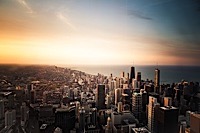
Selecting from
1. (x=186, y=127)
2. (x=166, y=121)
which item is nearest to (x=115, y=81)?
(x=166, y=121)

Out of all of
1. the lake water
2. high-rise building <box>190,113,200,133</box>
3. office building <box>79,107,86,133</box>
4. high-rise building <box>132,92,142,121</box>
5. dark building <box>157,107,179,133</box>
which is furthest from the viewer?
the lake water

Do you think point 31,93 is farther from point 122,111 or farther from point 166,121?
point 166,121

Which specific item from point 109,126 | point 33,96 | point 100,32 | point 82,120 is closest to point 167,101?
point 109,126

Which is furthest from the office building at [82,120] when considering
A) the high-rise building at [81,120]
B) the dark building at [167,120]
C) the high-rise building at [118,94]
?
the dark building at [167,120]

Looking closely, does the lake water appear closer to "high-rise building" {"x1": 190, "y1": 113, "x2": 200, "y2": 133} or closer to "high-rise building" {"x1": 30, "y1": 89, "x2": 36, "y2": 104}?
"high-rise building" {"x1": 190, "y1": 113, "x2": 200, "y2": 133}

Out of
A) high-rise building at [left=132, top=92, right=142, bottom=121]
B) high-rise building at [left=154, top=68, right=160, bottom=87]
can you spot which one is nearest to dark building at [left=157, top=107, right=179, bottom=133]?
high-rise building at [left=132, top=92, right=142, bottom=121]

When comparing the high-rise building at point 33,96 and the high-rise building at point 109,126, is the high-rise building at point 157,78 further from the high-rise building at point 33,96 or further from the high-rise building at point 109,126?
the high-rise building at point 33,96
